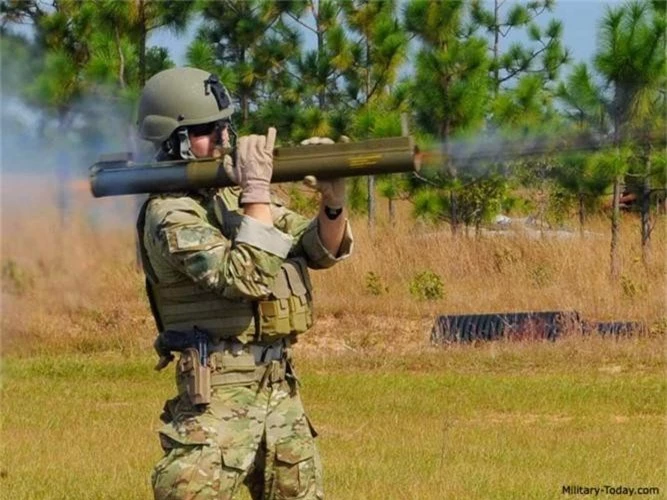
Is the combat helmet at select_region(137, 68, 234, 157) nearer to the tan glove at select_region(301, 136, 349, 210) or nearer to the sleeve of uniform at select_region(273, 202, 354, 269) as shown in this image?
the tan glove at select_region(301, 136, 349, 210)

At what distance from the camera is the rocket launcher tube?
452cm

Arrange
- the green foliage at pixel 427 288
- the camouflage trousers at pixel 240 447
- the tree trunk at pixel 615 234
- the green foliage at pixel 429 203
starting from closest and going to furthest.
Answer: the camouflage trousers at pixel 240 447 → the green foliage at pixel 427 288 → the tree trunk at pixel 615 234 → the green foliage at pixel 429 203

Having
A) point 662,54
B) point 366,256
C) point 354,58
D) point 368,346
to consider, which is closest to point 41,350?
point 368,346

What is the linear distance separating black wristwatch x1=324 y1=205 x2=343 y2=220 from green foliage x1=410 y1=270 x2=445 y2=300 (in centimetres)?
1001

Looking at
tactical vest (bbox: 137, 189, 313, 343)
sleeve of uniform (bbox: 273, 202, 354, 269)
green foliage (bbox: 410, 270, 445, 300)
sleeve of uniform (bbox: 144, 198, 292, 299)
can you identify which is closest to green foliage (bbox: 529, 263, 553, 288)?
green foliage (bbox: 410, 270, 445, 300)

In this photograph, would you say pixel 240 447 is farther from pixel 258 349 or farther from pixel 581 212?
pixel 581 212

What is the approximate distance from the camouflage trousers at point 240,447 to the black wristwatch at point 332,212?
20.2 inches

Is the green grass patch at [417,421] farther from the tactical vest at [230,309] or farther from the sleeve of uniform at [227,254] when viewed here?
the sleeve of uniform at [227,254]

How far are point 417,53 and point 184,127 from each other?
42.1 feet

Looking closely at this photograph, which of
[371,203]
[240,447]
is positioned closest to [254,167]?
[240,447]

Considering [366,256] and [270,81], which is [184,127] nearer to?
[366,256]

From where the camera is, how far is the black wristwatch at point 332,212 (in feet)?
15.7

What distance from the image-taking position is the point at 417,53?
56.7ft

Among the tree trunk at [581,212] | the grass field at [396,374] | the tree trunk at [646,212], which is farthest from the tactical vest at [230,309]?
the tree trunk at [581,212]
